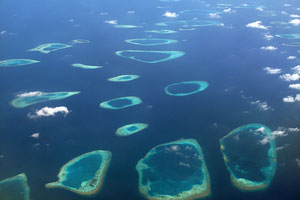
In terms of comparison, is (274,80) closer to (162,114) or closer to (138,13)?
(162,114)

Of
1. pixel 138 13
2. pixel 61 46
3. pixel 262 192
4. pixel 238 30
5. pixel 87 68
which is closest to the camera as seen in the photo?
pixel 262 192

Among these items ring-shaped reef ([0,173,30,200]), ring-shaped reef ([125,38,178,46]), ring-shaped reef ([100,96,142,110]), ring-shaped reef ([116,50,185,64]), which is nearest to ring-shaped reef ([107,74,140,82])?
ring-shaped reef ([100,96,142,110])

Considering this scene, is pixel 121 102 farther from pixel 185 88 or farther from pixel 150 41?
pixel 150 41

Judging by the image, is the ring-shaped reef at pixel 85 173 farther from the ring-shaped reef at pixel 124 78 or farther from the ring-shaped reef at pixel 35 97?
the ring-shaped reef at pixel 124 78

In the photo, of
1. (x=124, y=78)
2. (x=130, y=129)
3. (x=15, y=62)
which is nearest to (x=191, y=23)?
(x=124, y=78)

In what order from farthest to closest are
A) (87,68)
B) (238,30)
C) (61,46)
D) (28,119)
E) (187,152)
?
1. (238,30)
2. (61,46)
3. (87,68)
4. (28,119)
5. (187,152)

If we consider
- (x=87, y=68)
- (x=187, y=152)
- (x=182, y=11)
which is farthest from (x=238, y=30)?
(x=187, y=152)

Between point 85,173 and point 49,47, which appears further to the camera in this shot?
point 49,47
